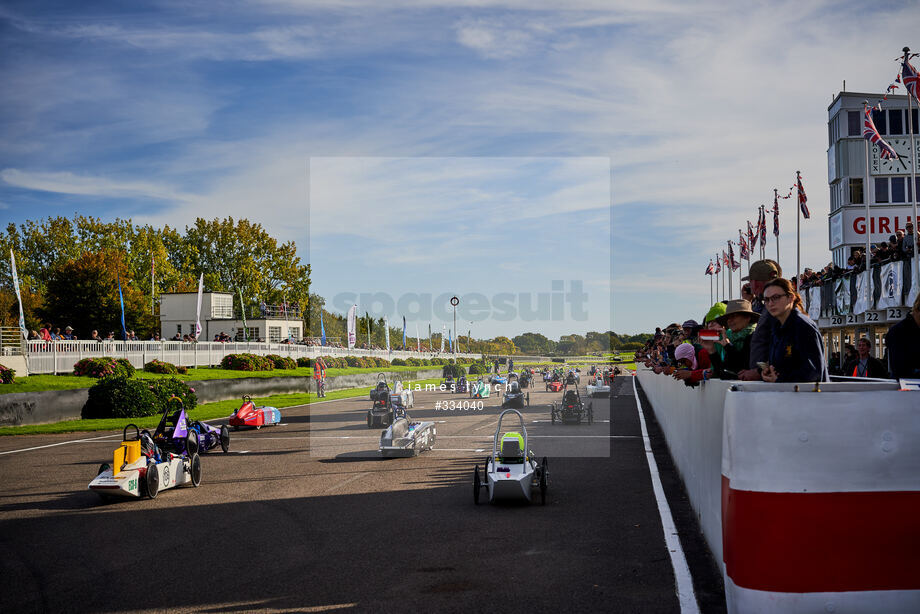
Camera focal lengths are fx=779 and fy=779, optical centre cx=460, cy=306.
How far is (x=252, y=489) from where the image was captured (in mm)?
12914

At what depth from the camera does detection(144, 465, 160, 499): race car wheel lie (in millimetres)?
Answer: 12070

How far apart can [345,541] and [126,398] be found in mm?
20134

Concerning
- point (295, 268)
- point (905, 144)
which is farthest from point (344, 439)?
point (295, 268)

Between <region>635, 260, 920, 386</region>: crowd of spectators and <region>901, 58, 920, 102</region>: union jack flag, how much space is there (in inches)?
459

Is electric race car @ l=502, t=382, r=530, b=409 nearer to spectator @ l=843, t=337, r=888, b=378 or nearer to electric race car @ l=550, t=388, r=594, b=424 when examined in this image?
electric race car @ l=550, t=388, r=594, b=424

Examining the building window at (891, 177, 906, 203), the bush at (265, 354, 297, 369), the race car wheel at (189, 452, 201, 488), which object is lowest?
the race car wheel at (189, 452, 201, 488)

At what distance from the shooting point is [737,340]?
8359mm

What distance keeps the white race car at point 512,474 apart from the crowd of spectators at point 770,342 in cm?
292

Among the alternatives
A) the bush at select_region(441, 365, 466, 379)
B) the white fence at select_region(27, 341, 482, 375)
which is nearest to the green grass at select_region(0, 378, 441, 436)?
the white fence at select_region(27, 341, 482, 375)

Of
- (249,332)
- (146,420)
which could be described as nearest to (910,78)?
(146,420)

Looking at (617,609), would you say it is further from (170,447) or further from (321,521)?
(170,447)

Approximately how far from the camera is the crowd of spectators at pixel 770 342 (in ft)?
19.7

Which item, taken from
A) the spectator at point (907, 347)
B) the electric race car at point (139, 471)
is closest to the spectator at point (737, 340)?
the spectator at point (907, 347)

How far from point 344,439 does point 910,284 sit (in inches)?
617
